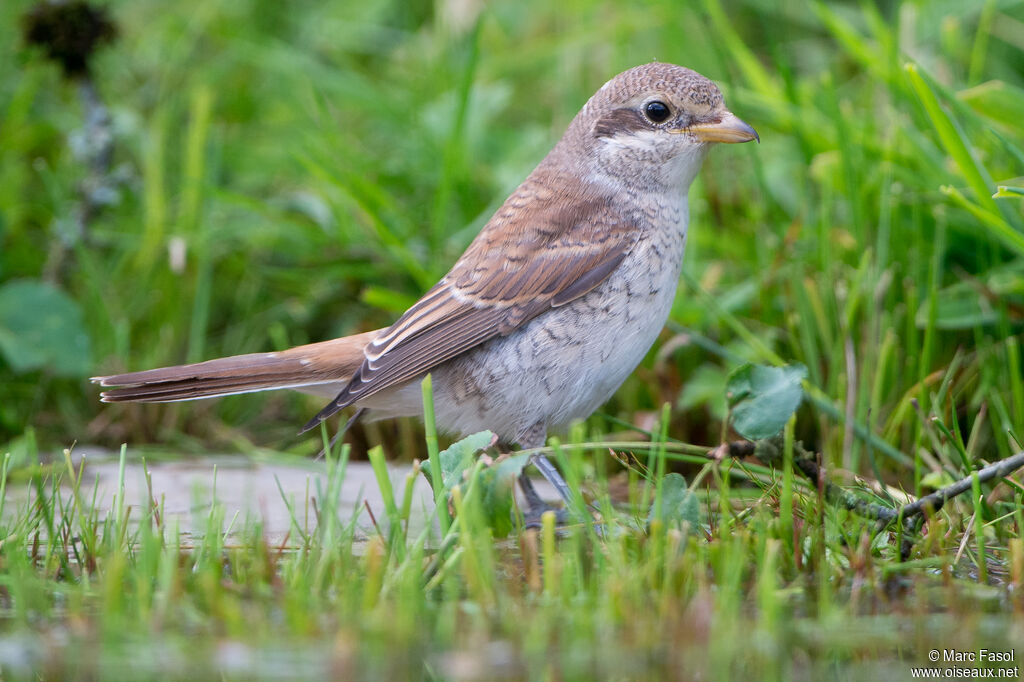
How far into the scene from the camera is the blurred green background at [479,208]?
429 centimetres

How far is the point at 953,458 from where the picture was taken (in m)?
3.88

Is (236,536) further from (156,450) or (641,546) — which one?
(156,450)

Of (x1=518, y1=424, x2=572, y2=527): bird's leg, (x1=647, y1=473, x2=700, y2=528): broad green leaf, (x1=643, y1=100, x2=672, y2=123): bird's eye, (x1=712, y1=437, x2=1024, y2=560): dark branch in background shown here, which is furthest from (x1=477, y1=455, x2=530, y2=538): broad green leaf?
(x1=643, y1=100, x2=672, y2=123): bird's eye

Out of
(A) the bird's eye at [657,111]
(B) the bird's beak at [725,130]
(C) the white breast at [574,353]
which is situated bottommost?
(C) the white breast at [574,353]

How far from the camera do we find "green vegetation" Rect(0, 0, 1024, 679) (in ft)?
7.92

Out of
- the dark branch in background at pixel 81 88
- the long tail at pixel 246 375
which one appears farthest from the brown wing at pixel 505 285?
the dark branch in background at pixel 81 88

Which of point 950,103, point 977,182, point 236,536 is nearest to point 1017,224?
point 977,182

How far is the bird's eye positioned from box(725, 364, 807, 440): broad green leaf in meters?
1.20

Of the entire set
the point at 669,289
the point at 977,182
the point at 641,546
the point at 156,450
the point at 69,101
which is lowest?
the point at 641,546

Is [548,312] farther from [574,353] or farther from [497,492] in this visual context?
[497,492]

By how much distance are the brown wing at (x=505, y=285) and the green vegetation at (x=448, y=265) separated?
1.68 ft

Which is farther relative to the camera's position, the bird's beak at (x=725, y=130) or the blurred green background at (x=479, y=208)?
the blurred green background at (x=479, y=208)

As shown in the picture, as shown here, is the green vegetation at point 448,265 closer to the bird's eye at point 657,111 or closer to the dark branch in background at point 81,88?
the dark branch in background at point 81,88

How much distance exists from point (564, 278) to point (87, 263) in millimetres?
2342
